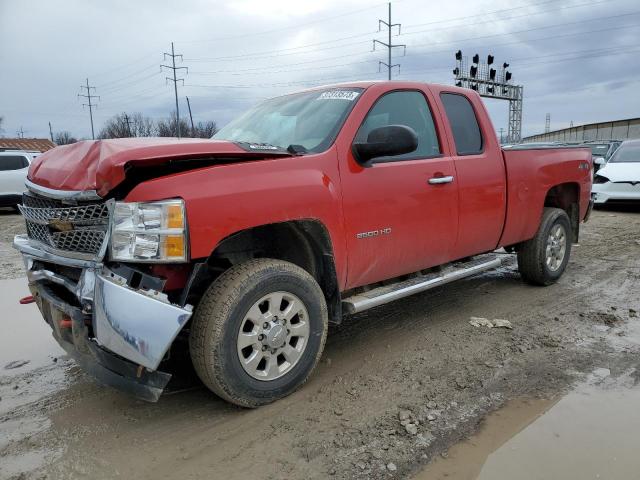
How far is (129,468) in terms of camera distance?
2455mm

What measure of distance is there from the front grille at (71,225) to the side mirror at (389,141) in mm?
1652

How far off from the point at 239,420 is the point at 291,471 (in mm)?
575

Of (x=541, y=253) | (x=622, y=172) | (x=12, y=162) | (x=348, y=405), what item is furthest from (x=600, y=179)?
(x=12, y=162)

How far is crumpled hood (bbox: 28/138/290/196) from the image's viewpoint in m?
2.45

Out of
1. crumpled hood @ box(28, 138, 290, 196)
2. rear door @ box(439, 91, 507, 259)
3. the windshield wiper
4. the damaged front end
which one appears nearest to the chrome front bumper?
the damaged front end

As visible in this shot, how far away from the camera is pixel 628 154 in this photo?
41.0ft

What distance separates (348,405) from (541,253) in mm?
3294

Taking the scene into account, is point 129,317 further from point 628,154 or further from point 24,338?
point 628,154

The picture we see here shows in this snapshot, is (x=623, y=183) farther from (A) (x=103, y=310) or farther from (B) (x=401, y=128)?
(A) (x=103, y=310)

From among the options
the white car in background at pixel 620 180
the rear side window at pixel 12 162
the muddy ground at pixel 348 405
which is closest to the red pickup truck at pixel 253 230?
the muddy ground at pixel 348 405

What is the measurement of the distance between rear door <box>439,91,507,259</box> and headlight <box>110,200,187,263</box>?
8.02 feet

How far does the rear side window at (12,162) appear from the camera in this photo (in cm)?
1400

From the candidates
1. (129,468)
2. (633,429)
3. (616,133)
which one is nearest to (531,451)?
(633,429)

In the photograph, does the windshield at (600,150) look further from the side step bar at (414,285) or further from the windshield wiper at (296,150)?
the windshield wiper at (296,150)
